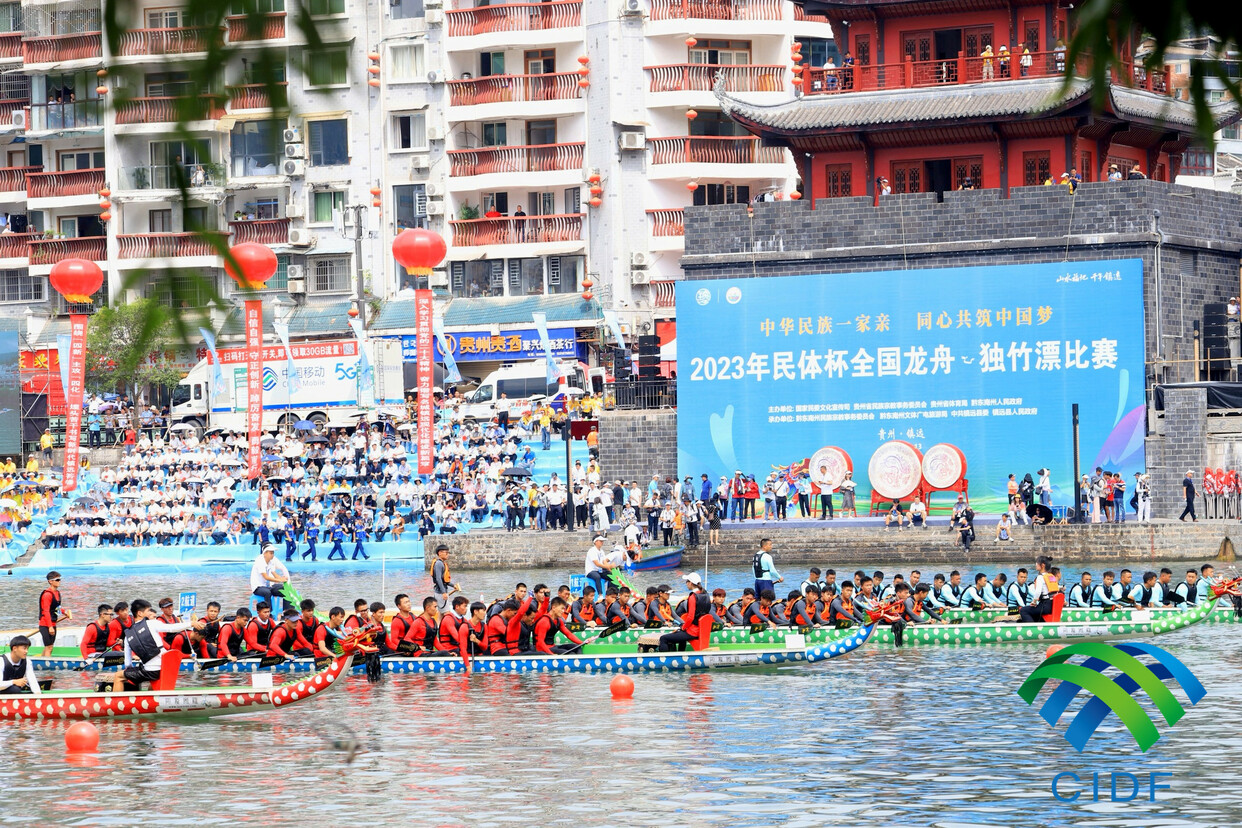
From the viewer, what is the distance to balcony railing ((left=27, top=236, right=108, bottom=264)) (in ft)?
214

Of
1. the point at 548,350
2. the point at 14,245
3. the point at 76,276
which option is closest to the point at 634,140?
the point at 548,350

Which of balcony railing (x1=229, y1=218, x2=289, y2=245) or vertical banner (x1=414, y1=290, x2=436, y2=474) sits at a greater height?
balcony railing (x1=229, y1=218, x2=289, y2=245)

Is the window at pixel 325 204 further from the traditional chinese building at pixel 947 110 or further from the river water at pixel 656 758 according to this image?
the river water at pixel 656 758

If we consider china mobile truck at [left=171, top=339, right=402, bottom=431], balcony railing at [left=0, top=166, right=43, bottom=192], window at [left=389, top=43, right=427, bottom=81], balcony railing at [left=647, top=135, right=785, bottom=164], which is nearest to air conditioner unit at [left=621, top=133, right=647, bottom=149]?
balcony railing at [left=647, top=135, right=785, bottom=164]

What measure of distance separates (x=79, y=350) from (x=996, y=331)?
22.1 meters

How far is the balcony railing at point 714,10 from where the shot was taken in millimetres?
59594

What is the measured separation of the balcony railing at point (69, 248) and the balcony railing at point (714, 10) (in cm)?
2177

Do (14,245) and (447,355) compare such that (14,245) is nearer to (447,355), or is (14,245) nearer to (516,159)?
(516,159)

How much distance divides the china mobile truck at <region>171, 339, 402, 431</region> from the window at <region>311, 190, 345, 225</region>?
8654 millimetres

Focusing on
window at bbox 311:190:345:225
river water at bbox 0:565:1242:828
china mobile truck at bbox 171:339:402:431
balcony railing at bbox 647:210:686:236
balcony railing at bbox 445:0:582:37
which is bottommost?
river water at bbox 0:565:1242:828

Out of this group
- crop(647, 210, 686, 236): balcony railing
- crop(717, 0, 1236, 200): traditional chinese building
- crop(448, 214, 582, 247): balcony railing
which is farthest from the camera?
crop(448, 214, 582, 247): balcony railing

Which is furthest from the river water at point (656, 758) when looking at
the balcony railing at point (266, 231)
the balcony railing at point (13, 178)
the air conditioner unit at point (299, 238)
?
the balcony railing at point (13, 178)

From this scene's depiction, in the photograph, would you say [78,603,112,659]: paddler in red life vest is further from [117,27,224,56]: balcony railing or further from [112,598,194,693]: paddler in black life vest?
[117,27,224,56]: balcony railing

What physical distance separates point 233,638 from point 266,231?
42.4 meters
